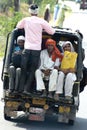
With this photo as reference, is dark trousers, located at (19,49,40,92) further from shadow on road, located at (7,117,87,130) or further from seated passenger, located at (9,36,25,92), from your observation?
shadow on road, located at (7,117,87,130)

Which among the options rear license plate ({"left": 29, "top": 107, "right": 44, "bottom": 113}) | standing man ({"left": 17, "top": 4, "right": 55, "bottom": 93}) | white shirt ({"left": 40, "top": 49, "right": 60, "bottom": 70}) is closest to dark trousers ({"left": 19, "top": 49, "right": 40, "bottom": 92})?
standing man ({"left": 17, "top": 4, "right": 55, "bottom": 93})

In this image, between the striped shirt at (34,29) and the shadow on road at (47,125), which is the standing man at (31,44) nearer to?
the striped shirt at (34,29)

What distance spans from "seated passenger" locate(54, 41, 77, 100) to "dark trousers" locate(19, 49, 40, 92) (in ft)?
1.67

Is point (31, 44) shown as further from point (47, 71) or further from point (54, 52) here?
point (47, 71)

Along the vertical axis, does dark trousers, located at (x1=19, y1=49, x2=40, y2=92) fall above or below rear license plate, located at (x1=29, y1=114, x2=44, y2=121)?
above

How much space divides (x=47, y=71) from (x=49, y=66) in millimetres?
108

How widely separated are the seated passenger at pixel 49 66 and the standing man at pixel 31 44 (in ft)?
0.45

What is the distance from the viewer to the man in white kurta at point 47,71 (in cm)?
1112

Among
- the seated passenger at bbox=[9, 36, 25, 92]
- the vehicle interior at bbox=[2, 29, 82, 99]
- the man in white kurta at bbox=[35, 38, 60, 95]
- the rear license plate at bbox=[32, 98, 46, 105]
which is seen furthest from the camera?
the vehicle interior at bbox=[2, 29, 82, 99]

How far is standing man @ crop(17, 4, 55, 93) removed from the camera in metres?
11.3

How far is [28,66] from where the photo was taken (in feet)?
37.6

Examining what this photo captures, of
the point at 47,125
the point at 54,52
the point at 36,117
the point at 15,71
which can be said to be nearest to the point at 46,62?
the point at 54,52

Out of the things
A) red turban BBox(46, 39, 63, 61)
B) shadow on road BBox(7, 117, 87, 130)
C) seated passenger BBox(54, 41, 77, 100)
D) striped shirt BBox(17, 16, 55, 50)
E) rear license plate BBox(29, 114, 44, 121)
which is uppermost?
striped shirt BBox(17, 16, 55, 50)

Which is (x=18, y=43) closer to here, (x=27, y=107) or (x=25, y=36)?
(x=25, y=36)
